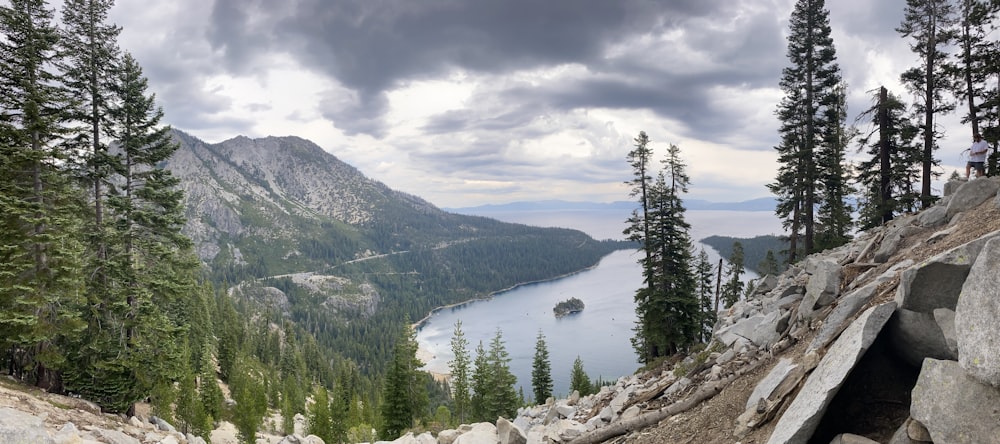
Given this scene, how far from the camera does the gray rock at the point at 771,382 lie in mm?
6830

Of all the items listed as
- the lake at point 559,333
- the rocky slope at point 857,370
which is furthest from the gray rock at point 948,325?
the lake at point 559,333

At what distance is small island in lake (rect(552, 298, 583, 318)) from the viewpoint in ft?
497

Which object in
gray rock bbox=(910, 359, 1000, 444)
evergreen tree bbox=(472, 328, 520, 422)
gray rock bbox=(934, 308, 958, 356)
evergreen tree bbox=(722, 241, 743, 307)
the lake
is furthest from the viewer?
the lake

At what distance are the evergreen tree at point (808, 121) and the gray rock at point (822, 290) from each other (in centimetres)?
1804

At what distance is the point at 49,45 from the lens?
16.5m

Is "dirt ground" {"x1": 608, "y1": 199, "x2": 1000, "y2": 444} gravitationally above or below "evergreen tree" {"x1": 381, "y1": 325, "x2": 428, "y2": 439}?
above

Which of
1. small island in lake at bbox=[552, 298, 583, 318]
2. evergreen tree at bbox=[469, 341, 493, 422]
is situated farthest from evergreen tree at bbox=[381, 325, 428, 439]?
small island in lake at bbox=[552, 298, 583, 318]

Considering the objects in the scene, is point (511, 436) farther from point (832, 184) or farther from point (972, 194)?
point (832, 184)

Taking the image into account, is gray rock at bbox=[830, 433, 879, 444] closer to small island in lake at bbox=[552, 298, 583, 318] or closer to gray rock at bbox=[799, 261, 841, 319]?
gray rock at bbox=[799, 261, 841, 319]

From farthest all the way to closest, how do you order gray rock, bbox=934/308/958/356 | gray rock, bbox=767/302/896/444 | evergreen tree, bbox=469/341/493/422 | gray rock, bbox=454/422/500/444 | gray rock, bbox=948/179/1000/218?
evergreen tree, bbox=469/341/493/422, gray rock, bbox=454/422/500/444, gray rock, bbox=948/179/1000/218, gray rock, bbox=767/302/896/444, gray rock, bbox=934/308/958/356

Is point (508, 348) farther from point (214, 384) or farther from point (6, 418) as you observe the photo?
point (6, 418)

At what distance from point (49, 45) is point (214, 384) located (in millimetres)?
30687

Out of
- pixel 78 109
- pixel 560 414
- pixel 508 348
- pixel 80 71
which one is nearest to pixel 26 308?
pixel 78 109

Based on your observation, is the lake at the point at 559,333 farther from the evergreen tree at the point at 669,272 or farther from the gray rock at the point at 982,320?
the gray rock at the point at 982,320
